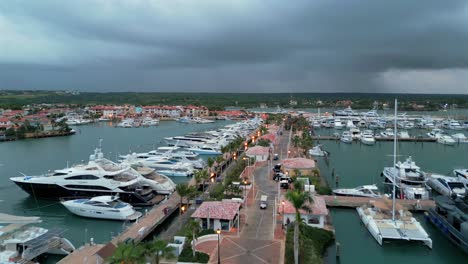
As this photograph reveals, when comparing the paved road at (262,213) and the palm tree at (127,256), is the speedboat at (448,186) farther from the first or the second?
the palm tree at (127,256)

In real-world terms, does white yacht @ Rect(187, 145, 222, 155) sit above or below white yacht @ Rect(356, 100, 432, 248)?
above

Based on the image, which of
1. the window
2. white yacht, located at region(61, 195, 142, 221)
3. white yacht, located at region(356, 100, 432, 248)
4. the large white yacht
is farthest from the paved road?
the window

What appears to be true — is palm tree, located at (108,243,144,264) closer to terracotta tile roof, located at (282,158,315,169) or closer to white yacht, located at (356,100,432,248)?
white yacht, located at (356,100,432,248)

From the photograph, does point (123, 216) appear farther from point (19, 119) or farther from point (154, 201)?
point (19, 119)

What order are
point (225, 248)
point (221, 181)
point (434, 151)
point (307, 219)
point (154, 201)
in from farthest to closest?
point (434, 151) → point (221, 181) → point (154, 201) → point (307, 219) → point (225, 248)

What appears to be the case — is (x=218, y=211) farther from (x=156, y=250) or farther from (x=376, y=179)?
(x=376, y=179)

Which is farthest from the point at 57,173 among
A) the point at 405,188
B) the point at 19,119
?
the point at 19,119
